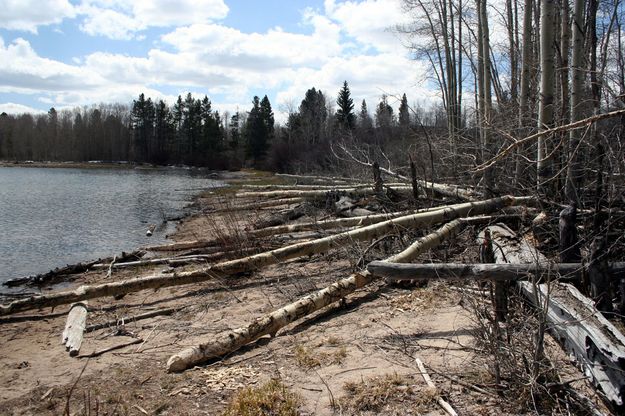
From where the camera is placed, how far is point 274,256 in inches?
317

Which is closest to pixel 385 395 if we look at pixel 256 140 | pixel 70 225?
pixel 70 225

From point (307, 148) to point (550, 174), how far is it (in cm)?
4725

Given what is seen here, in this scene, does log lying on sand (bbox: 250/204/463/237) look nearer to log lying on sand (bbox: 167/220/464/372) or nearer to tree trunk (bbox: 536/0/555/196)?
log lying on sand (bbox: 167/220/464/372)

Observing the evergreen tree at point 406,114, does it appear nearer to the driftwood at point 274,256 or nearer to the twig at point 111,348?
the driftwood at point 274,256

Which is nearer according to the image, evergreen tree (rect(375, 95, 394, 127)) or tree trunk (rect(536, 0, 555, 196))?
tree trunk (rect(536, 0, 555, 196))

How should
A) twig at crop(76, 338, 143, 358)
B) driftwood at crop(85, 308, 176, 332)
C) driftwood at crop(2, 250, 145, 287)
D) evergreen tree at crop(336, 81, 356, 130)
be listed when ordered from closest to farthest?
1. twig at crop(76, 338, 143, 358)
2. driftwood at crop(85, 308, 176, 332)
3. driftwood at crop(2, 250, 145, 287)
4. evergreen tree at crop(336, 81, 356, 130)

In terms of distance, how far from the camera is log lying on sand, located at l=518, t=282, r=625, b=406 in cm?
316

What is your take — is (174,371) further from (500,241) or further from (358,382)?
(500,241)

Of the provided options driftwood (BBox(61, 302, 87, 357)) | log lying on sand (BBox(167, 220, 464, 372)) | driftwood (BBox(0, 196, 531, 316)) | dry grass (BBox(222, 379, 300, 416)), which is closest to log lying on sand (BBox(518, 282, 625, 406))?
dry grass (BBox(222, 379, 300, 416))

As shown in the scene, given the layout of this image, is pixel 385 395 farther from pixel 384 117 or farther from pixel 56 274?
pixel 384 117

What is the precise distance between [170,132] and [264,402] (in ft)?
281

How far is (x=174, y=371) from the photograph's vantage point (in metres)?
4.82

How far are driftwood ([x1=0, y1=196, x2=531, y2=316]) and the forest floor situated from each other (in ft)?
0.99

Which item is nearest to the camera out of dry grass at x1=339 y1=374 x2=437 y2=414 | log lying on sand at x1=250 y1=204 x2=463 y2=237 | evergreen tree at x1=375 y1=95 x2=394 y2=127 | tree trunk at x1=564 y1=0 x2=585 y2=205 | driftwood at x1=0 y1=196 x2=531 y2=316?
dry grass at x1=339 y1=374 x2=437 y2=414
